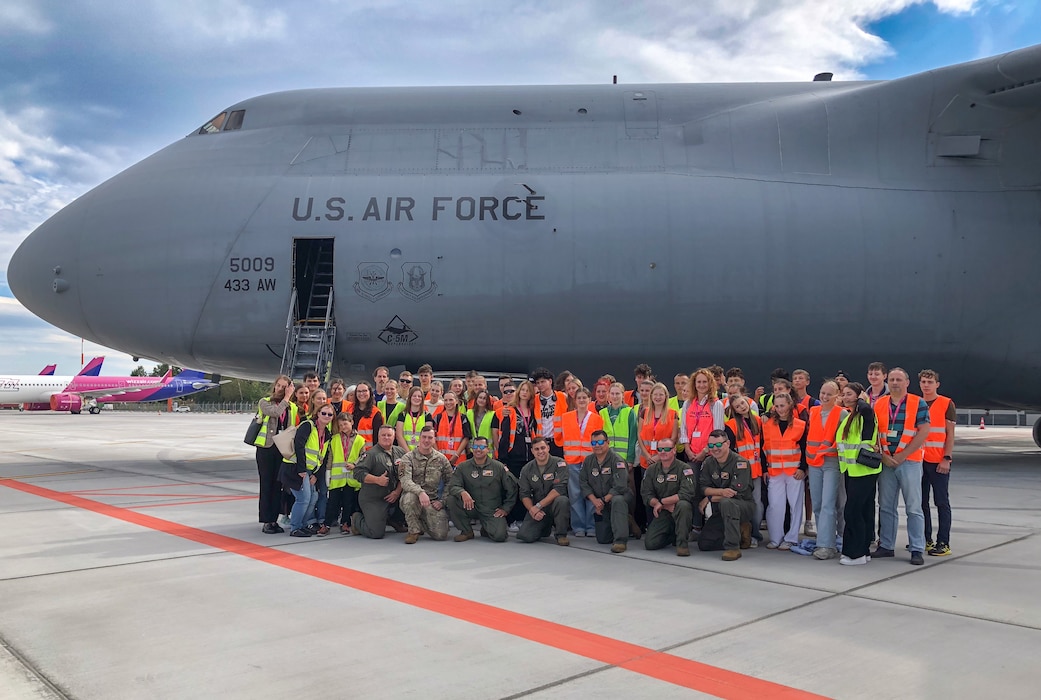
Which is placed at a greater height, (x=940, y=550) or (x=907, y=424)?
(x=907, y=424)

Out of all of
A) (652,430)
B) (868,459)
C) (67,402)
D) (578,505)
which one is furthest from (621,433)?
(67,402)

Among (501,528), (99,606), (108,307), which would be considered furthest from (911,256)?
(108,307)

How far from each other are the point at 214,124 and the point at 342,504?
389 inches

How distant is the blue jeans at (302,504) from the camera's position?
8352 mm

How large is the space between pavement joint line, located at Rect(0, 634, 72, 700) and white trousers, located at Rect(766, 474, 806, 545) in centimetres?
611

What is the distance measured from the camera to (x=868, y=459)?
699 centimetres

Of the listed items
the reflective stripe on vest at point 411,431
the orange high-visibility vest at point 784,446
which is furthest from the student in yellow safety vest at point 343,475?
the orange high-visibility vest at point 784,446

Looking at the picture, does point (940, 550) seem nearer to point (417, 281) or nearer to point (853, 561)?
point (853, 561)

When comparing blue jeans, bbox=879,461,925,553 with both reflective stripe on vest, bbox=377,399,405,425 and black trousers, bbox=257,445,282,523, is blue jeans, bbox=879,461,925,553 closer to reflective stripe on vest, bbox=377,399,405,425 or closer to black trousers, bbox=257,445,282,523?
reflective stripe on vest, bbox=377,399,405,425

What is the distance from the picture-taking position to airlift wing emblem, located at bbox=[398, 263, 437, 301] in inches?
527

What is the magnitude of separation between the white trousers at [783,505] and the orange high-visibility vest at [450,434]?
3503 mm

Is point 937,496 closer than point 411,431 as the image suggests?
Yes

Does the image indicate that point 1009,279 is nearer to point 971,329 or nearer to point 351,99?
point 971,329

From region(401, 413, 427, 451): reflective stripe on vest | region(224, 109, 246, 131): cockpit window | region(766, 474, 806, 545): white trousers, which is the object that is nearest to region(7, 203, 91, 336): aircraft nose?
region(224, 109, 246, 131): cockpit window
